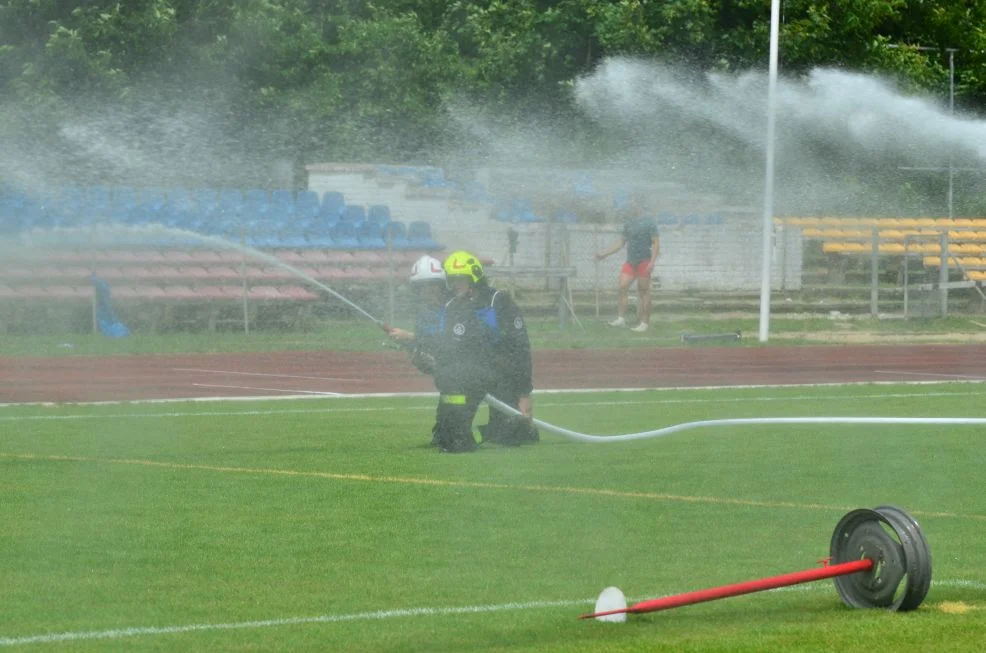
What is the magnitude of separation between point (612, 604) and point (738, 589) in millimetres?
498

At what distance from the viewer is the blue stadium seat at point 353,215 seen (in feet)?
89.3

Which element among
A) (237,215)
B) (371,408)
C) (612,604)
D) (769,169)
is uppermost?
(769,169)

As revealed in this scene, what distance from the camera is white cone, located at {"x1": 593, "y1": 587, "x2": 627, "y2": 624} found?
678cm

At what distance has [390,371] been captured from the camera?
20.7 meters

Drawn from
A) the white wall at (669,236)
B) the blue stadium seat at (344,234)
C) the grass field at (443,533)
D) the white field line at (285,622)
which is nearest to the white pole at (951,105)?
the white wall at (669,236)

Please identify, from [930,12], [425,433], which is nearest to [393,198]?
[930,12]

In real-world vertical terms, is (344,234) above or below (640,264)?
above

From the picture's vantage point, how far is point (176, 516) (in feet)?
31.0

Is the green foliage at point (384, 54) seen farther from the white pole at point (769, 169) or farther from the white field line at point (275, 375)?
the white field line at point (275, 375)

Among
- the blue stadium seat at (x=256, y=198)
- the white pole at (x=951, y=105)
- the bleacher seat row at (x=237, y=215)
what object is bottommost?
the bleacher seat row at (x=237, y=215)

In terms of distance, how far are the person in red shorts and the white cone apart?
1919cm

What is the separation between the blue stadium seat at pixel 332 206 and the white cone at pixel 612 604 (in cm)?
2069

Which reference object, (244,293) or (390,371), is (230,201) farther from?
(390,371)

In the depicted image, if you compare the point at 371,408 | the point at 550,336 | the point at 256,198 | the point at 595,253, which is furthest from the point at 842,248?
the point at 371,408
